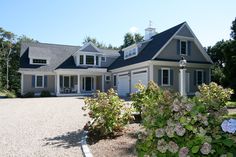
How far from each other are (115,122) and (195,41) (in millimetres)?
19323

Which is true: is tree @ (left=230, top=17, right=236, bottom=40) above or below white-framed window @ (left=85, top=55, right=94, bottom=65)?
above

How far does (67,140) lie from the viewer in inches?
283

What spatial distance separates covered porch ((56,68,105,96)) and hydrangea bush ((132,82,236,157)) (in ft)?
87.7

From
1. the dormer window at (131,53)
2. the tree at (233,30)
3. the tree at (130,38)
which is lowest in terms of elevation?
the dormer window at (131,53)

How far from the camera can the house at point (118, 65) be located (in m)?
23.1

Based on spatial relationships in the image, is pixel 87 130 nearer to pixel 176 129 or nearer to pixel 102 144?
pixel 102 144

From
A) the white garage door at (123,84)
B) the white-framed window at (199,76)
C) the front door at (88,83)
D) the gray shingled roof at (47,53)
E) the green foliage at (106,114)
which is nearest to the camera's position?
the green foliage at (106,114)

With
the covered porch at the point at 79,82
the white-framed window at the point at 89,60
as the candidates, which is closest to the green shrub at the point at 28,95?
the covered porch at the point at 79,82

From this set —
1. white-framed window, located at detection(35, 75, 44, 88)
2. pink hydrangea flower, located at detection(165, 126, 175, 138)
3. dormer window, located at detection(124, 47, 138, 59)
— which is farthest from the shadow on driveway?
white-framed window, located at detection(35, 75, 44, 88)

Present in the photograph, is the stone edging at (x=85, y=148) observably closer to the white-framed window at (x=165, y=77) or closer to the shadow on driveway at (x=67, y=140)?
the shadow on driveway at (x=67, y=140)

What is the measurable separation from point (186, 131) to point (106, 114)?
14.3 ft

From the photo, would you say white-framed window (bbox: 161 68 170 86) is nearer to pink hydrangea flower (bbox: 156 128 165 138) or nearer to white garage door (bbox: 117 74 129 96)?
white garage door (bbox: 117 74 129 96)

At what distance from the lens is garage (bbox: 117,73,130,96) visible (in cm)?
2683

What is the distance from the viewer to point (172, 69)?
76.3 ft
